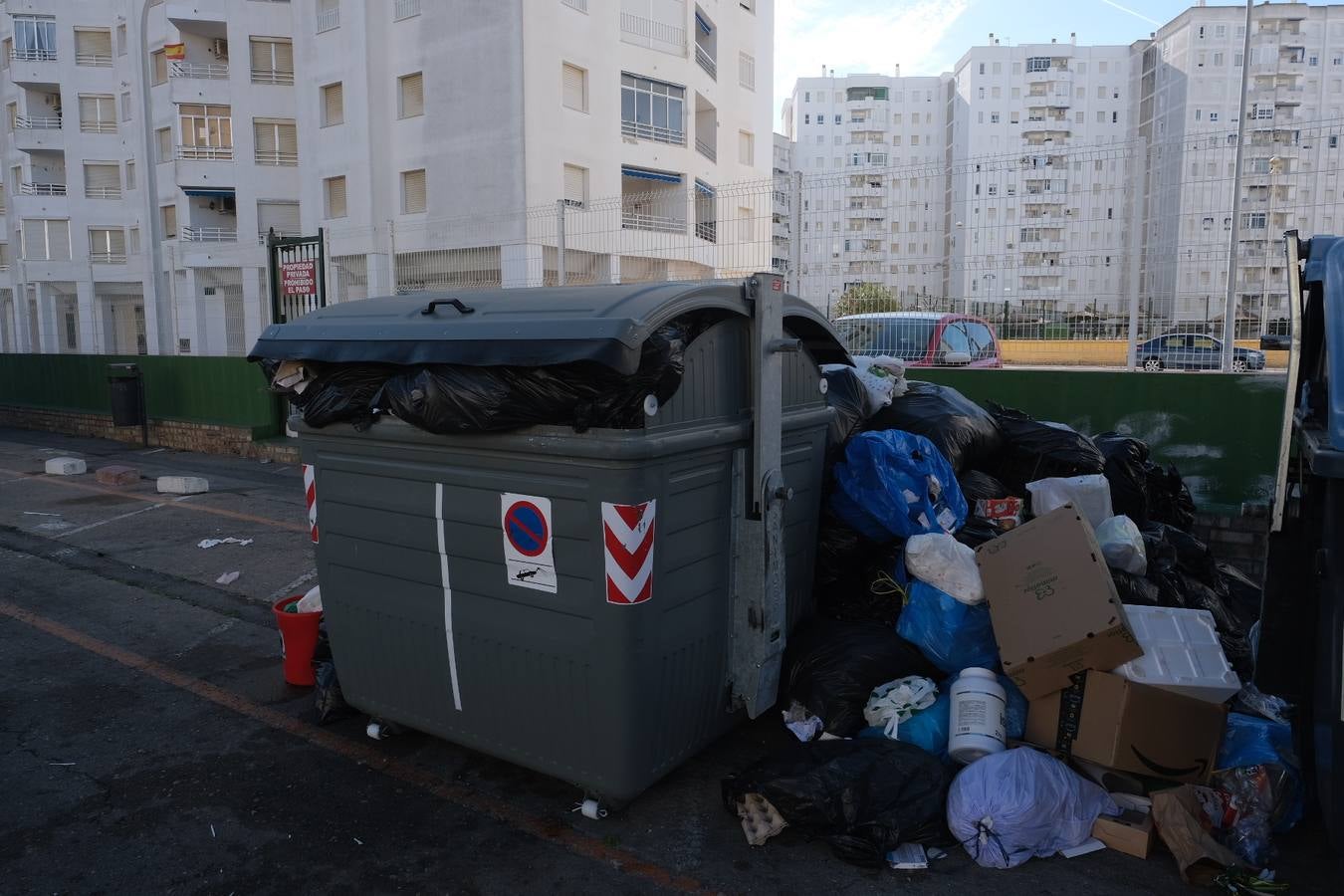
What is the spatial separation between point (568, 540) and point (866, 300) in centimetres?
539

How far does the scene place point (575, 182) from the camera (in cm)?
2589

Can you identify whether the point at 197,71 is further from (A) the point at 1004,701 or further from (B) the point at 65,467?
(A) the point at 1004,701

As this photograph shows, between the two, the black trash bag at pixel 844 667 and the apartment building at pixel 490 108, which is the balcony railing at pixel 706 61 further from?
the black trash bag at pixel 844 667

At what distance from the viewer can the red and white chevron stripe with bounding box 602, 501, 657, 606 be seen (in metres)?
2.83

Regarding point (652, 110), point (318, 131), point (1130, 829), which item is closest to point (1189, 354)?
point (1130, 829)

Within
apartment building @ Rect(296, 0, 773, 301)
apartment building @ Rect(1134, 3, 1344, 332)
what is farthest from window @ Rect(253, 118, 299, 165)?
apartment building @ Rect(1134, 3, 1344, 332)

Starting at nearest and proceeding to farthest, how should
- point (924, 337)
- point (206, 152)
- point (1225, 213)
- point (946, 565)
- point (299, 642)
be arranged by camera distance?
point (946, 565) → point (299, 642) → point (1225, 213) → point (924, 337) → point (206, 152)

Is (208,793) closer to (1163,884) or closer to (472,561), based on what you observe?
(472,561)

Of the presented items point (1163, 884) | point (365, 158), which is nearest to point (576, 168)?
point (365, 158)

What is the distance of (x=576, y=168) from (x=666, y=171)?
397 centimetres

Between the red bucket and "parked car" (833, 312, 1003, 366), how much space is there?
4.76m

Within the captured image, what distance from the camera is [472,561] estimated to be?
10.6ft

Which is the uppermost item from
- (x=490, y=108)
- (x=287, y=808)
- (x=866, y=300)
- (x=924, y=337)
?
(x=490, y=108)

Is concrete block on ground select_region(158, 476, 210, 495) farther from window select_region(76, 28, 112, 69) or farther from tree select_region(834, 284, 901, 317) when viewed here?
window select_region(76, 28, 112, 69)
